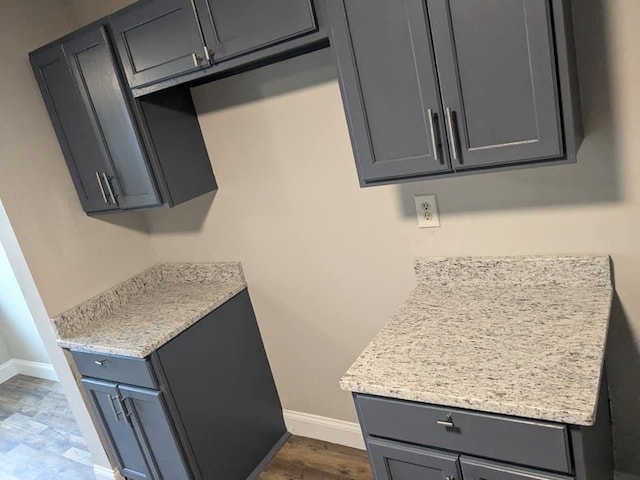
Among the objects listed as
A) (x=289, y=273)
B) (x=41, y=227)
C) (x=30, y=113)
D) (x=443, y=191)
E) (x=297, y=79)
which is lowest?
(x=289, y=273)

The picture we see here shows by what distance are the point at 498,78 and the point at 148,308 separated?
1846 millimetres

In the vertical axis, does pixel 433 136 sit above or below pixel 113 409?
above

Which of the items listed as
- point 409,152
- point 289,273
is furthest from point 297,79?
point 289,273

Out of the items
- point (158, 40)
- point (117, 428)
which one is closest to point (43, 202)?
point (158, 40)

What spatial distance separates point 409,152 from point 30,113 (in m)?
1.77

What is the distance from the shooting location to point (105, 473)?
2.51 meters

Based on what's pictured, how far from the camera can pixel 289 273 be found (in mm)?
2301

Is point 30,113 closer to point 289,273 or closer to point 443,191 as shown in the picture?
point 289,273

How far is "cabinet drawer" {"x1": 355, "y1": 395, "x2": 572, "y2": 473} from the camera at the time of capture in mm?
1156

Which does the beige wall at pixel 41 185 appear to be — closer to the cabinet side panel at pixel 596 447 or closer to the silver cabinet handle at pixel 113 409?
the silver cabinet handle at pixel 113 409

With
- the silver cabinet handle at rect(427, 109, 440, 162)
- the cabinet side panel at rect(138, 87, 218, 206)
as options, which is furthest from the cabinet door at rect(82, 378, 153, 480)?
the silver cabinet handle at rect(427, 109, 440, 162)

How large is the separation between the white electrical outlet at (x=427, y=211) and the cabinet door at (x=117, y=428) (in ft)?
4.92

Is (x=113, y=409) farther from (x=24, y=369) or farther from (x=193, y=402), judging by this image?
(x=24, y=369)

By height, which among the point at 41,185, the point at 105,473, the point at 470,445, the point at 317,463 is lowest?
the point at 317,463
